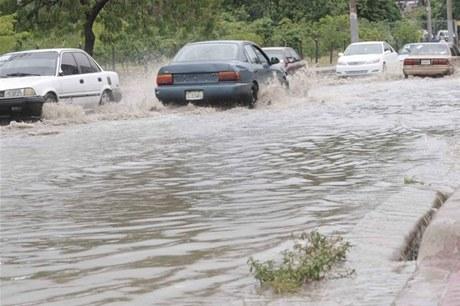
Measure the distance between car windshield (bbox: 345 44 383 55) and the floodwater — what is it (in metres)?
16.9

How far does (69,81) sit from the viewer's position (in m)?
16.3

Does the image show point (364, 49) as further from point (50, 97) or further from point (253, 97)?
point (50, 97)

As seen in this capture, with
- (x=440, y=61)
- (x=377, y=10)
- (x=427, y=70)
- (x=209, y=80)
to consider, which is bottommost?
(x=427, y=70)

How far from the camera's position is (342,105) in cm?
1886

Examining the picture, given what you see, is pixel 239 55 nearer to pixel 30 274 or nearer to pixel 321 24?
pixel 30 274

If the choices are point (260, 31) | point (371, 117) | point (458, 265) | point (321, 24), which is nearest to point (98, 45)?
point (260, 31)

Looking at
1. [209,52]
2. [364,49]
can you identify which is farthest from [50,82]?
[364,49]

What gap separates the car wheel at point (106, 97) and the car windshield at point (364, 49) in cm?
1697

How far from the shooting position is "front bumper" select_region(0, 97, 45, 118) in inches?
593

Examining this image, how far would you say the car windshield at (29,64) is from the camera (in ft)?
53.5

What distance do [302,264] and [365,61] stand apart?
2719 centimetres

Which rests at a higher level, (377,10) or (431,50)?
(377,10)

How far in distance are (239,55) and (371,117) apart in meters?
3.27

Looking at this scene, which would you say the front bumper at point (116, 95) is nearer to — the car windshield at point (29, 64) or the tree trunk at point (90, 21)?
the car windshield at point (29, 64)
